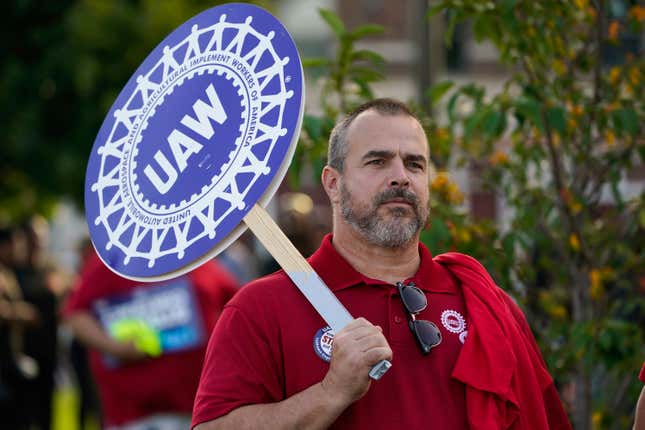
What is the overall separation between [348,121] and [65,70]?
1698cm

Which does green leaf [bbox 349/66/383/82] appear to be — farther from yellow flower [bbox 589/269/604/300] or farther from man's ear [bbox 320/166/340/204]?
man's ear [bbox 320/166/340/204]

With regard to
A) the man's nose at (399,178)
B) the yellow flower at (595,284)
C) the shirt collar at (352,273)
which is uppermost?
the man's nose at (399,178)

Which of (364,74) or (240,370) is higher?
(364,74)

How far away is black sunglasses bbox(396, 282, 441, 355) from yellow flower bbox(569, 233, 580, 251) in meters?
1.63

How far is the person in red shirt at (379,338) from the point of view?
313cm

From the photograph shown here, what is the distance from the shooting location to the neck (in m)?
3.39

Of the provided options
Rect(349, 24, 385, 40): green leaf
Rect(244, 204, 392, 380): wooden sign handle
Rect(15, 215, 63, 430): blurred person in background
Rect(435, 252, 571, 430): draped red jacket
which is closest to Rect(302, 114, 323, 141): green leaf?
Rect(349, 24, 385, 40): green leaf

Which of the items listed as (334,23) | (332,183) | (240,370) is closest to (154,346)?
(334,23)

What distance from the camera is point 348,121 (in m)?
3.52

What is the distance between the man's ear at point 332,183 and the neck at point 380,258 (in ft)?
0.31

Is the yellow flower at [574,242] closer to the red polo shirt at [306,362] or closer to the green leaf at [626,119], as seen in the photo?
the green leaf at [626,119]

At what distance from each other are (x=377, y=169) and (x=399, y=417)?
627mm

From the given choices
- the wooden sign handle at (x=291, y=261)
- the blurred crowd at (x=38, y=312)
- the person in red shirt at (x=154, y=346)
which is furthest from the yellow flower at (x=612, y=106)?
the blurred crowd at (x=38, y=312)

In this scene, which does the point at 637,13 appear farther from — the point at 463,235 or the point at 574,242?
the point at 463,235
